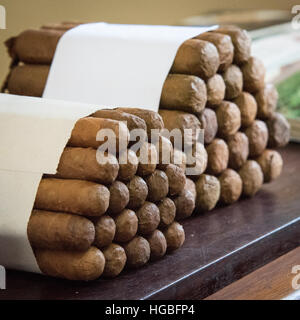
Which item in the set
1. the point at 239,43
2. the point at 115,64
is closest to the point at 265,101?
the point at 239,43

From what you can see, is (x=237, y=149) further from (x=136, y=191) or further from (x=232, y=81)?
(x=136, y=191)

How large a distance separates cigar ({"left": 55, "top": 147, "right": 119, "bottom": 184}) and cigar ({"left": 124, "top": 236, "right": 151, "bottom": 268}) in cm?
19

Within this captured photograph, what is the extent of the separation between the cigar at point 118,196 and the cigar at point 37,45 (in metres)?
0.81

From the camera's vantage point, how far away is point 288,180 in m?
2.64

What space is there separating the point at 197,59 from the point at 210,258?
0.57 m

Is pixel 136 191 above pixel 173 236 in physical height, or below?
above

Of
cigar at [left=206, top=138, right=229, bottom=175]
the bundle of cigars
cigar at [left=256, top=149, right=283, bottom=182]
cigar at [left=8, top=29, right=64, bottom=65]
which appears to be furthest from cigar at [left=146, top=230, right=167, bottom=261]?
cigar at [left=8, top=29, right=64, bottom=65]

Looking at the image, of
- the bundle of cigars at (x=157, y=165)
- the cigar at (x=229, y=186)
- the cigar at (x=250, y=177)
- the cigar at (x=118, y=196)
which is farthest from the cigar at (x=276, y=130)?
the cigar at (x=118, y=196)

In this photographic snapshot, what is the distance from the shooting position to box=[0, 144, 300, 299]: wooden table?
1693 millimetres

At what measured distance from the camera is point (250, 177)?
2.37 meters

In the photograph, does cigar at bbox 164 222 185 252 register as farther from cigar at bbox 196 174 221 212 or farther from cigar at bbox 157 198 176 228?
cigar at bbox 196 174 221 212
